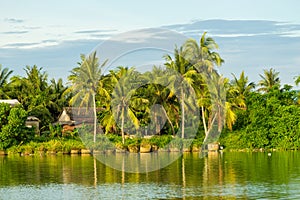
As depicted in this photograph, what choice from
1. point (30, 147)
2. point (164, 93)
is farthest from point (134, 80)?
point (30, 147)

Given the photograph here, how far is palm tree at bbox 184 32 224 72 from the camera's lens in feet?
151

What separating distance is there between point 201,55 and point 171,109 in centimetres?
477

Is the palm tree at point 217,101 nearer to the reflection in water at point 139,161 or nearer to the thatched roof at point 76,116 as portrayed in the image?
the reflection in water at point 139,161

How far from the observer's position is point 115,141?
45.7m

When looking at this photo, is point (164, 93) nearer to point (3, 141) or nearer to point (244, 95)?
A: point (244, 95)

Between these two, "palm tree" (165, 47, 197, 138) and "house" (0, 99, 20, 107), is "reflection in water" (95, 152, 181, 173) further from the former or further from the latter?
"house" (0, 99, 20, 107)

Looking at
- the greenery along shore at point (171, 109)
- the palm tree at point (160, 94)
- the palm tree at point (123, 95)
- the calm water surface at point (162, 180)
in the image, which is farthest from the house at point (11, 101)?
the calm water surface at point (162, 180)

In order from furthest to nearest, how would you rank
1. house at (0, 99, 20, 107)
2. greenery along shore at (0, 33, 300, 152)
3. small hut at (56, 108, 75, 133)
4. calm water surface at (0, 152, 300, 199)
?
small hut at (56, 108, 75, 133)
house at (0, 99, 20, 107)
greenery along shore at (0, 33, 300, 152)
calm water surface at (0, 152, 300, 199)

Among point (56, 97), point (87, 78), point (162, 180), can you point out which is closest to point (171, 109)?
point (87, 78)

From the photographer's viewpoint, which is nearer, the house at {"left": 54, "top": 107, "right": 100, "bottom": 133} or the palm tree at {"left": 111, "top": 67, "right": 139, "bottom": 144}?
the palm tree at {"left": 111, "top": 67, "right": 139, "bottom": 144}

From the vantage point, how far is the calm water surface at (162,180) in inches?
844

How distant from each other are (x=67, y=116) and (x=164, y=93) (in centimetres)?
1019

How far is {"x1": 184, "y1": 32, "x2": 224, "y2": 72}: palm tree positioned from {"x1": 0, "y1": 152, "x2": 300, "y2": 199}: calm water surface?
11.0 meters

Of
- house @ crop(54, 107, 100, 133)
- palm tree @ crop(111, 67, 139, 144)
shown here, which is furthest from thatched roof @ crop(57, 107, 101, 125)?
palm tree @ crop(111, 67, 139, 144)
